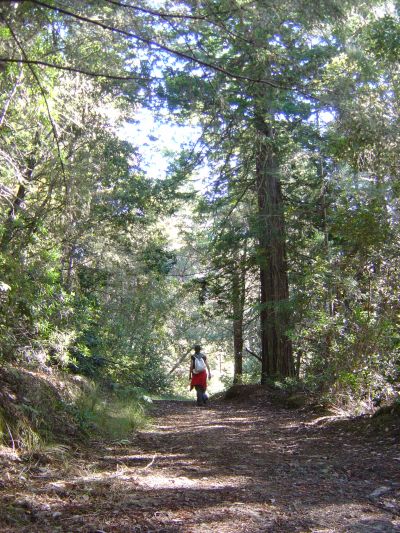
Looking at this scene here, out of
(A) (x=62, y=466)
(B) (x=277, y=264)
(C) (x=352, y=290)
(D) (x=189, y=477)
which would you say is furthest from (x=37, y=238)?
(B) (x=277, y=264)

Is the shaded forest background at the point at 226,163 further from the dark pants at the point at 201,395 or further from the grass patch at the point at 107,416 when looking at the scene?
the dark pants at the point at 201,395

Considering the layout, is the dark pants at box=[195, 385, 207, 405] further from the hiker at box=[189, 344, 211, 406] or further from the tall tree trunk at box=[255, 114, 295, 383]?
the tall tree trunk at box=[255, 114, 295, 383]

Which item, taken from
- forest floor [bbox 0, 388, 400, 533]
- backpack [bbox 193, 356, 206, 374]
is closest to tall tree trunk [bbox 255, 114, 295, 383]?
backpack [bbox 193, 356, 206, 374]

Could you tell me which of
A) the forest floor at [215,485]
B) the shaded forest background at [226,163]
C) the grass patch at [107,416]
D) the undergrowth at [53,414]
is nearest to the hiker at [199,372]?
the shaded forest background at [226,163]

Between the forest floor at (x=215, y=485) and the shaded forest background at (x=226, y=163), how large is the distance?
1594mm

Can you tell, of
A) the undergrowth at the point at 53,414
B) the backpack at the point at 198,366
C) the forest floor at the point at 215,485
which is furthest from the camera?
the backpack at the point at 198,366

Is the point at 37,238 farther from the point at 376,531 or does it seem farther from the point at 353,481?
the point at 376,531

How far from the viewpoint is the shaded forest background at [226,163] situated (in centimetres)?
598

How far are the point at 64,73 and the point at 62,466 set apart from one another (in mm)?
5369

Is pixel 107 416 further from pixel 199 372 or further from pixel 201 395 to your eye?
pixel 201 395

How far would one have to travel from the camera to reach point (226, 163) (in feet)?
33.8

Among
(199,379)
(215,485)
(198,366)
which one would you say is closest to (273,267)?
(198,366)

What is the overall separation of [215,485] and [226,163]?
22.9 ft

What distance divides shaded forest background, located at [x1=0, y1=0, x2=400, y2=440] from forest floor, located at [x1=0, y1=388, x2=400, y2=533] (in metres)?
1.59
